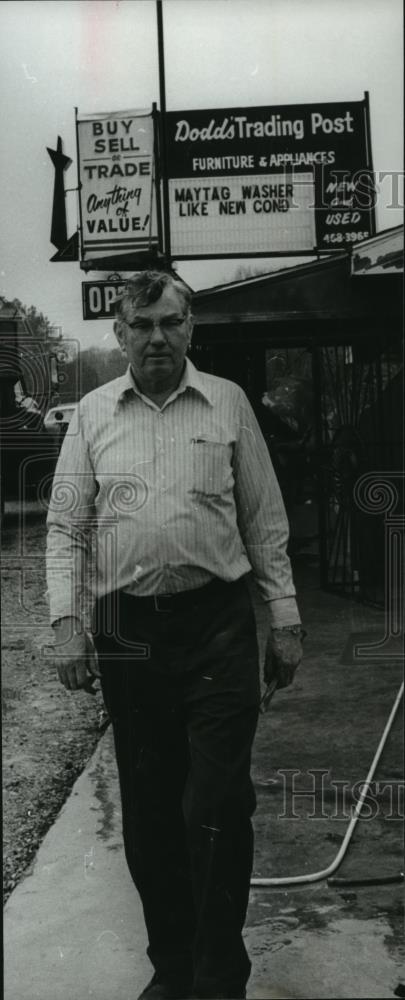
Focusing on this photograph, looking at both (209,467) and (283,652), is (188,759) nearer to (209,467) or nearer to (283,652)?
(283,652)

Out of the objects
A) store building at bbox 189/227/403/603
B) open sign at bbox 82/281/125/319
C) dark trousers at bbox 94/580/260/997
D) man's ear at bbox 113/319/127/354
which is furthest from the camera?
store building at bbox 189/227/403/603

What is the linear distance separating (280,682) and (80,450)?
78 centimetres

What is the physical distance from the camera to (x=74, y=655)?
297 cm

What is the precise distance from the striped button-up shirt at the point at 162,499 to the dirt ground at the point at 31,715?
0.20m

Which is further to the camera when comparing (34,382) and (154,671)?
(34,382)

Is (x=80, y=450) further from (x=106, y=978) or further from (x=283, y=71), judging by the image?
(x=106, y=978)

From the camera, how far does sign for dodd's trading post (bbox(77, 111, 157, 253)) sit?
3215 millimetres

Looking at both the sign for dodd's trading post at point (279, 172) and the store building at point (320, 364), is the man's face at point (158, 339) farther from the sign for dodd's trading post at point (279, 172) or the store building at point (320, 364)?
the sign for dodd's trading post at point (279, 172)

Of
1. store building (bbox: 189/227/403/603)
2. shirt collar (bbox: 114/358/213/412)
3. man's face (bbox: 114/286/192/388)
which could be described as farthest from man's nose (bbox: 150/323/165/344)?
store building (bbox: 189/227/403/603)

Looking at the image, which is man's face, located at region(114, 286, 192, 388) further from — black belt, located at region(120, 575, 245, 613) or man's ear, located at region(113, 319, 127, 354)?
black belt, located at region(120, 575, 245, 613)

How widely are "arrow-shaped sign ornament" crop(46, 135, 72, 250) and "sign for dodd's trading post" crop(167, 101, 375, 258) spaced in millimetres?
313

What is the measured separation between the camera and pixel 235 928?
2.89 meters

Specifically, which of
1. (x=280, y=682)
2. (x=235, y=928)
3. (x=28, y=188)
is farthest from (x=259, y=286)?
(x=235, y=928)

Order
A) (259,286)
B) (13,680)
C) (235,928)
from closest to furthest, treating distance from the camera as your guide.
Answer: (235,928) < (259,286) < (13,680)
